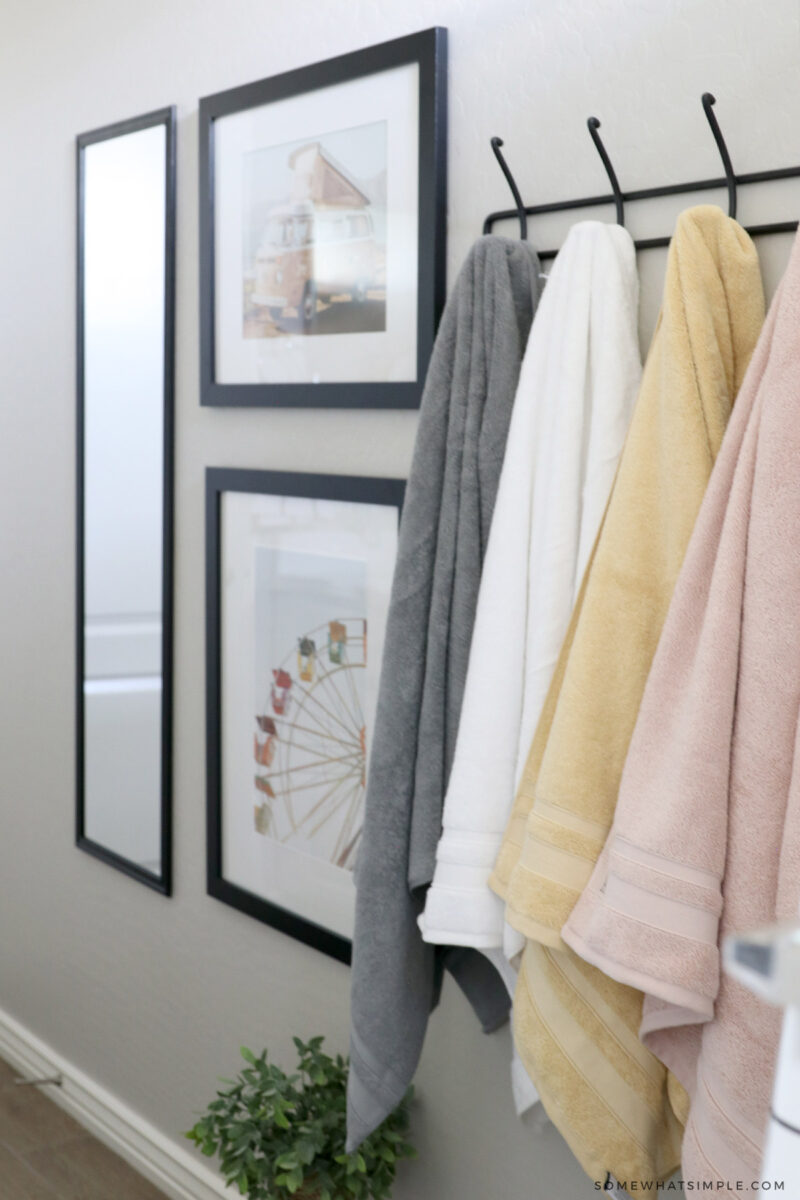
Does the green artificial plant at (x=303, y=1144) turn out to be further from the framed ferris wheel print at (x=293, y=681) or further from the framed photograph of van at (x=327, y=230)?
the framed photograph of van at (x=327, y=230)

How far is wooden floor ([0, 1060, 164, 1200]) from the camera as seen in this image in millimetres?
1992

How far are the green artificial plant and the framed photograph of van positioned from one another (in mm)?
876

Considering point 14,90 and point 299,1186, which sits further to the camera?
point 14,90

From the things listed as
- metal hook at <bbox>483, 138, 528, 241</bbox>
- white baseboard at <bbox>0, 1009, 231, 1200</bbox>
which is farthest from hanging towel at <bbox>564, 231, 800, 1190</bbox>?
white baseboard at <bbox>0, 1009, 231, 1200</bbox>

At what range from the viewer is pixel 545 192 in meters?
1.26

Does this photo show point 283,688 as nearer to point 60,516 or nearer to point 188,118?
point 60,516

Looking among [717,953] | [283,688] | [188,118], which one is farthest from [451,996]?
[188,118]

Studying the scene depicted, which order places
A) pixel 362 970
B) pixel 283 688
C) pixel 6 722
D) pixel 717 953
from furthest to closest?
A: pixel 6 722 < pixel 283 688 < pixel 362 970 < pixel 717 953

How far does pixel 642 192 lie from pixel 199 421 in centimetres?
89

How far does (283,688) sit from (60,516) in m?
0.74

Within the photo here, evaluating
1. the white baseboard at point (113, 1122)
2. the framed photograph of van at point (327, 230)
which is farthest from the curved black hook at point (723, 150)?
the white baseboard at point (113, 1122)

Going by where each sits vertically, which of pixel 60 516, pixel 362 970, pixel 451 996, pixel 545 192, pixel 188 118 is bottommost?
pixel 451 996

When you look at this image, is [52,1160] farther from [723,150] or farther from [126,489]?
[723,150]

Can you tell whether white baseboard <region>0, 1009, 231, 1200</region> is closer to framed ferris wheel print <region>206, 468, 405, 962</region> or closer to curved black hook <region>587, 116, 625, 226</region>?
framed ferris wheel print <region>206, 468, 405, 962</region>
